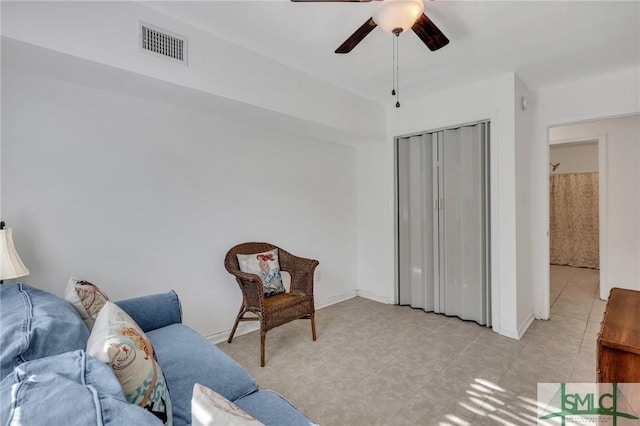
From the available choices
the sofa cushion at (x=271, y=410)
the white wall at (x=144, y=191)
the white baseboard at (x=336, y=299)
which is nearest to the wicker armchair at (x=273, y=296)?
the white wall at (x=144, y=191)

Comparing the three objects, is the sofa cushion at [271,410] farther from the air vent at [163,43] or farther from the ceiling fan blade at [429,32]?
the air vent at [163,43]

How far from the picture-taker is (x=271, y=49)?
2508 millimetres

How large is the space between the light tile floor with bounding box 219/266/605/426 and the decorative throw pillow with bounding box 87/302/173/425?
45.3 inches

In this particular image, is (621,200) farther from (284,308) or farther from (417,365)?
(284,308)

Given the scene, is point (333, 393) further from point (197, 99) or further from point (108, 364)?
point (197, 99)

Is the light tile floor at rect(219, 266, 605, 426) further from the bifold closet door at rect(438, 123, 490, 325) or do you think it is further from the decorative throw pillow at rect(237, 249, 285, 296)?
the decorative throw pillow at rect(237, 249, 285, 296)

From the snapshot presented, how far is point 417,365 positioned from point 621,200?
12.1 feet

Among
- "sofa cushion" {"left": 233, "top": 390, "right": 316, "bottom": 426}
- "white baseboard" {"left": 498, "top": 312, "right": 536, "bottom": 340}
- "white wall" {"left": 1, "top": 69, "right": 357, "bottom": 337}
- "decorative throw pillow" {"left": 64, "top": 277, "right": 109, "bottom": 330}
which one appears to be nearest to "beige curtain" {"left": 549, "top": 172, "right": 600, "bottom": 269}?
"white baseboard" {"left": 498, "top": 312, "right": 536, "bottom": 340}

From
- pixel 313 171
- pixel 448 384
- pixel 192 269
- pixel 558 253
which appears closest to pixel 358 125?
pixel 313 171

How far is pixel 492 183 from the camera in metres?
3.06

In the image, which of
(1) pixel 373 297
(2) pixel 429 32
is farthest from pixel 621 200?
(2) pixel 429 32

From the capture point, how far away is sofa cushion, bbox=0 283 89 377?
0.90 meters

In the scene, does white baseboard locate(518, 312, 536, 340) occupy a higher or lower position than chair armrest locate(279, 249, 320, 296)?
lower

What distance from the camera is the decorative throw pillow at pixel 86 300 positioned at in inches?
62.3
